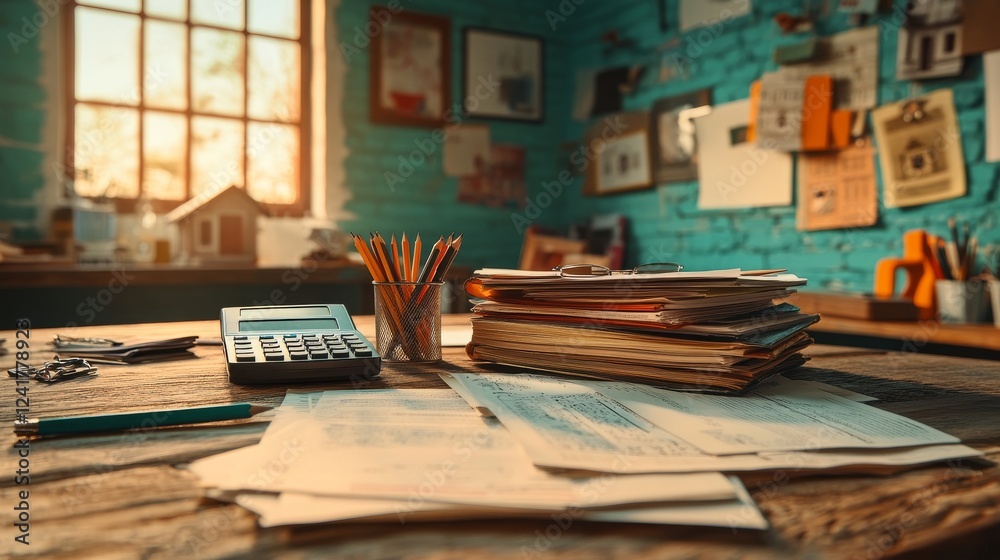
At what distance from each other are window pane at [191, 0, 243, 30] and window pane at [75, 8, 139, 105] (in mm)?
255

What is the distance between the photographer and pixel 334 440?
0.49 meters

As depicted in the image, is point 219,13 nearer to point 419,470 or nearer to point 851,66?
point 851,66

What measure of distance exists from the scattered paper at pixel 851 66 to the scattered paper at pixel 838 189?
0.15 meters

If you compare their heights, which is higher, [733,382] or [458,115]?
[458,115]

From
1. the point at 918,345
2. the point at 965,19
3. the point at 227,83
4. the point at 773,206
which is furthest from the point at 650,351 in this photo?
the point at 227,83

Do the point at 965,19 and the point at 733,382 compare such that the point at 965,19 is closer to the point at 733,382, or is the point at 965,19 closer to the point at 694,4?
the point at 694,4

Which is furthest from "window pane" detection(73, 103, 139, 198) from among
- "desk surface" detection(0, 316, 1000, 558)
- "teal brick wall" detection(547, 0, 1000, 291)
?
"desk surface" detection(0, 316, 1000, 558)

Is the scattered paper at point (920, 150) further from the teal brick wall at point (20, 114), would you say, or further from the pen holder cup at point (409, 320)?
the teal brick wall at point (20, 114)

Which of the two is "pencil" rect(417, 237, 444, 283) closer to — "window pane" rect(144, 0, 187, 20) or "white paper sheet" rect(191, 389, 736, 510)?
"white paper sheet" rect(191, 389, 736, 510)

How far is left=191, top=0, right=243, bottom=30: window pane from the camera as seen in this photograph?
327 centimetres

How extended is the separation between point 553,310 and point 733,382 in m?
0.22

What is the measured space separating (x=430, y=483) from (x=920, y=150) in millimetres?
2320

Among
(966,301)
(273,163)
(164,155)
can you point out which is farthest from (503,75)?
(966,301)

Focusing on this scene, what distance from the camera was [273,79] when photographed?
3.49 metres
